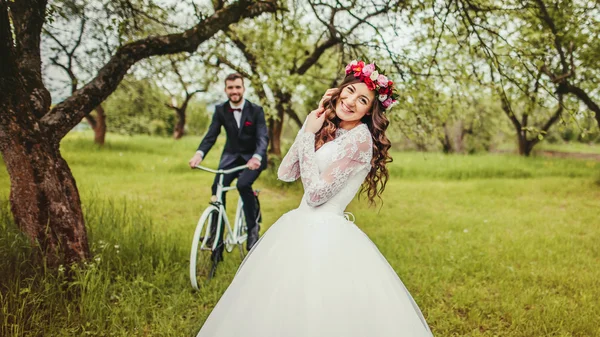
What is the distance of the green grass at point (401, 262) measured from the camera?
3801 mm

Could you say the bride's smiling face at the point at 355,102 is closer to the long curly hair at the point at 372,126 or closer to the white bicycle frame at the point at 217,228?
the long curly hair at the point at 372,126

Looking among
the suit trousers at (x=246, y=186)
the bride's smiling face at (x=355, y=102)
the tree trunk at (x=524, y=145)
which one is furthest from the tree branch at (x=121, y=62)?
the tree trunk at (x=524, y=145)

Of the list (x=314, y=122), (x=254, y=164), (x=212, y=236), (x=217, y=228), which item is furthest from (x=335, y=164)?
(x=212, y=236)

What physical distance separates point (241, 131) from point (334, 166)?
9.37 feet

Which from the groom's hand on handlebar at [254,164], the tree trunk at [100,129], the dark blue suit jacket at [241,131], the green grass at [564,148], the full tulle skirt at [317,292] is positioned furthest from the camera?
the green grass at [564,148]

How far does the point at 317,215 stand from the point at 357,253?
34 centimetres

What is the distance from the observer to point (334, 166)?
8.64 feet

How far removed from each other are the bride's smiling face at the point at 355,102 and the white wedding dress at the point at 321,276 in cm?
11

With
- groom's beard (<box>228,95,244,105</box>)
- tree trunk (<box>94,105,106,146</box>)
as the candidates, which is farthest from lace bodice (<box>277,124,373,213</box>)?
tree trunk (<box>94,105,106,146</box>)

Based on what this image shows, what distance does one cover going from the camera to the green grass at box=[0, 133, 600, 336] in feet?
12.5

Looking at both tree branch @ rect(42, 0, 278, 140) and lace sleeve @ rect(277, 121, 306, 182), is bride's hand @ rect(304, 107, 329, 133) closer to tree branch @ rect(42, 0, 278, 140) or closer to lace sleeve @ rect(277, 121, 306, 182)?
lace sleeve @ rect(277, 121, 306, 182)

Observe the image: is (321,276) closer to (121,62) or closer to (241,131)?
(241,131)

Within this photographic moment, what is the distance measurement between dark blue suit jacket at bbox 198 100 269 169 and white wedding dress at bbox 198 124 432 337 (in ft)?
8.34

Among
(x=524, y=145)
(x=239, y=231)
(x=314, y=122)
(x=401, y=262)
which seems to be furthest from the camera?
(x=524, y=145)
